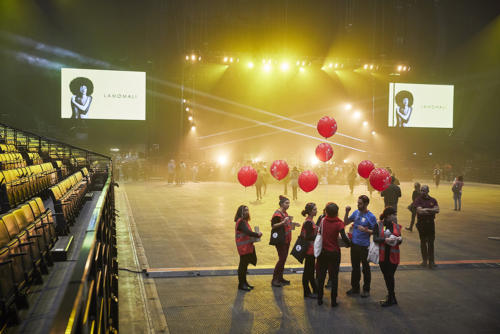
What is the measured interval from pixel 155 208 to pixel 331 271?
10.9 metres

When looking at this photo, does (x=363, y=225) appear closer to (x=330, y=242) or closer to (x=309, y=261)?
(x=330, y=242)

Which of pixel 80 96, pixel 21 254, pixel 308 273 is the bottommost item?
pixel 308 273

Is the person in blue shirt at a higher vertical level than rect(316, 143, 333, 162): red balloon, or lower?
lower

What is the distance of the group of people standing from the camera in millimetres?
5887

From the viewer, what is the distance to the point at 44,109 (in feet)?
88.2

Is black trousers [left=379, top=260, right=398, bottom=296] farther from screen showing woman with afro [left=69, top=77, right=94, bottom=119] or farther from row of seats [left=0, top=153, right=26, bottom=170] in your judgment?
screen showing woman with afro [left=69, top=77, right=94, bottom=119]

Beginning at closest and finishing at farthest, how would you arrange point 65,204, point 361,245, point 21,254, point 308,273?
point 21,254, point 308,273, point 361,245, point 65,204

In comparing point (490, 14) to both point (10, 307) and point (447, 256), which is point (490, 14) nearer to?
point (447, 256)

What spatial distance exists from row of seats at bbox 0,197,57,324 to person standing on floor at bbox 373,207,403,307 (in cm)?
486

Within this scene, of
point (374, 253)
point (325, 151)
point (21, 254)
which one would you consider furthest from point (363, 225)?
point (325, 151)

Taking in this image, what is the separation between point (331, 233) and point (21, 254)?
4.13 meters

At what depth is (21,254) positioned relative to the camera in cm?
459

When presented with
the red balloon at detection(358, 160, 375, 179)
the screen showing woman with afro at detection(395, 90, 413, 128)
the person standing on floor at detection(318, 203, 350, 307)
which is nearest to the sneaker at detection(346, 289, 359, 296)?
the person standing on floor at detection(318, 203, 350, 307)

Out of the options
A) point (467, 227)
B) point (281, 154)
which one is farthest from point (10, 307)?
point (281, 154)
